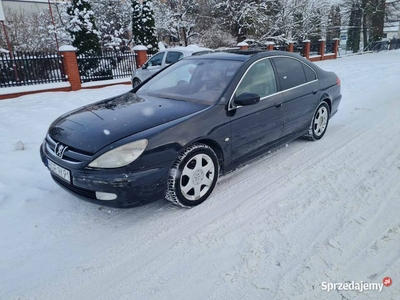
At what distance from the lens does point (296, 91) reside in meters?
4.11

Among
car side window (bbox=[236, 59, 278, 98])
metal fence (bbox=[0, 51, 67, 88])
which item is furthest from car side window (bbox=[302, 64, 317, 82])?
metal fence (bbox=[0, 51, 67, 88])

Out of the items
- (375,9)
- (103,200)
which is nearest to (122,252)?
(103,200)

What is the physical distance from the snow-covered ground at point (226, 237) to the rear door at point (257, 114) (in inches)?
17.5

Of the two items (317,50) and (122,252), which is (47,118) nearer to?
(122,252)

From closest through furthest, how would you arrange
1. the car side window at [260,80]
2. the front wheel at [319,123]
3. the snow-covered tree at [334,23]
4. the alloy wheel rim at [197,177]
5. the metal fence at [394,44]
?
1. the alloy wheel rim at [197,177]
2. the car side window at [260,80]
3. the front wheel at [319,123]
4. the snow-covered tree at [334,23]
5. the metal fence at [394,44]

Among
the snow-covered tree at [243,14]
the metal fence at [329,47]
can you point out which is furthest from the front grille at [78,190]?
the metal fence at [329,47]

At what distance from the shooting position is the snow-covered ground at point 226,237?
207cm

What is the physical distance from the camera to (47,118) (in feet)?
22.4

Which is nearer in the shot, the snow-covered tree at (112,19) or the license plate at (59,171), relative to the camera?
the license plate at (59,171)

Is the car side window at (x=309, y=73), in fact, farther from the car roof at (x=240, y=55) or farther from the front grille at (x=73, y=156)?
the front grille at (x=73, y=156)

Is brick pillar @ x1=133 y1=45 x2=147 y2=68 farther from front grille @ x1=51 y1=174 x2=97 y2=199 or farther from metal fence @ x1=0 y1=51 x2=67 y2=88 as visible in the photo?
front grille @ x1=51 y1=174 x2=97 y2=199

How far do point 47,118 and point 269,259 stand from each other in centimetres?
643

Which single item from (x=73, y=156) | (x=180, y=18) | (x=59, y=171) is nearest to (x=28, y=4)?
(x=180, y=18)

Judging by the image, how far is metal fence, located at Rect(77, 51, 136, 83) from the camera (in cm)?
1165
